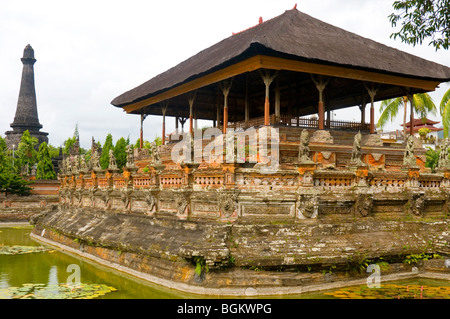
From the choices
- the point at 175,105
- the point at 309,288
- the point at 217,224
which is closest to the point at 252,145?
the point at 217,224

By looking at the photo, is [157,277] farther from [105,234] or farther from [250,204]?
[105,234]

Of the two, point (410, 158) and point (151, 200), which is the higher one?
point (410, 158)

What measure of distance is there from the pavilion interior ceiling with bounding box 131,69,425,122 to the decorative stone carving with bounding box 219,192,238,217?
30.7ft

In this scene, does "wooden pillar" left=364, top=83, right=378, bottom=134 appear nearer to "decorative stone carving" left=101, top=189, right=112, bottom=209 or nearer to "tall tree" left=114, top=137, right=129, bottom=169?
"decorative stone carving" left=101, top=189, right=112, bottom=209

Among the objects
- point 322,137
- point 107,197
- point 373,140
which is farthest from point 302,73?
point 107,197

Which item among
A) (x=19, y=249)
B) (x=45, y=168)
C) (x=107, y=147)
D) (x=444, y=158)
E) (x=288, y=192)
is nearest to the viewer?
(x=288, y=192)

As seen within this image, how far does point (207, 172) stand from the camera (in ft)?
41.2

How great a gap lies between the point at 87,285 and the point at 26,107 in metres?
44.2

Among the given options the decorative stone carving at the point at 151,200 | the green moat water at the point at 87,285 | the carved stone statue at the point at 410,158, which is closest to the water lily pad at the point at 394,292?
the green moat water at the point at 87,285

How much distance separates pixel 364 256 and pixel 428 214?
4.12 metres

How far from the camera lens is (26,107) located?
5119 centimetres

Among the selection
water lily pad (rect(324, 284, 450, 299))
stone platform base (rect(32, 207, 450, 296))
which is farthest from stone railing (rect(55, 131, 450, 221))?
A: water lily pad (rect(324, 284, 450, 299))

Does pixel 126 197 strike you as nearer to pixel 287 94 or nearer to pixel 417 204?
pixel 417 204

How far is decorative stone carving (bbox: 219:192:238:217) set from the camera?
11.7 metres
